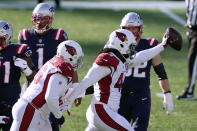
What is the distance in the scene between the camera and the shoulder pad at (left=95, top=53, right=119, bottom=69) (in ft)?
21.4

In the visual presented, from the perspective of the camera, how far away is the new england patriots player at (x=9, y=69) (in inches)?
283

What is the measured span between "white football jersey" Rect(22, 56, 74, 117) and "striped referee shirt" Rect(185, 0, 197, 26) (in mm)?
5800

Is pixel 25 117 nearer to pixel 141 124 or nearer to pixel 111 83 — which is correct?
pixel 111 83

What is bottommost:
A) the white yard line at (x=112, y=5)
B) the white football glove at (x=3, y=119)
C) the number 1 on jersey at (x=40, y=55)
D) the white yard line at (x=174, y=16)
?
the white yard line at (x=112, y=5)

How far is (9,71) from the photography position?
23.5 ft

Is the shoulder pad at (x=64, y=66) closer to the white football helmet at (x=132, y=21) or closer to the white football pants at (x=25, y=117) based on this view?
the white football pants at (x=25, y=117)

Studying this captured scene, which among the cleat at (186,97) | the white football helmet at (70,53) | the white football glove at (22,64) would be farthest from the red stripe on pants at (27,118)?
the cleat at (186,97)

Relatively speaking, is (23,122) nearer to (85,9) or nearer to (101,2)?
(85,9)

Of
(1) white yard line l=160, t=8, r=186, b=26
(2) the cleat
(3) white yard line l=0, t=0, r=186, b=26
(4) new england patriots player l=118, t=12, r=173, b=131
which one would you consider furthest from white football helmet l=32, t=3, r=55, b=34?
(3) white yard line l=0, t=0, r=186, b=26

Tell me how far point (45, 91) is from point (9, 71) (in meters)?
0.87

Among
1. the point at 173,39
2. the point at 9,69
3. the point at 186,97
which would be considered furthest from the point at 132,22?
the point at 186,97

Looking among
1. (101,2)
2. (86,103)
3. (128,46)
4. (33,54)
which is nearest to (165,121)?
(86,103)

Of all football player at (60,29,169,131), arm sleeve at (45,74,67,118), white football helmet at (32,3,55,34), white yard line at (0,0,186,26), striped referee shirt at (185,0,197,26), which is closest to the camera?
arm sleeve at (45,74,67,118)

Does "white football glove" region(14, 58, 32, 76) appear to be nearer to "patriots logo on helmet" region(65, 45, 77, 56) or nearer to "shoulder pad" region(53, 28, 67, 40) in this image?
"patriots logo on helmet" region(65, 45, 77, 56)
